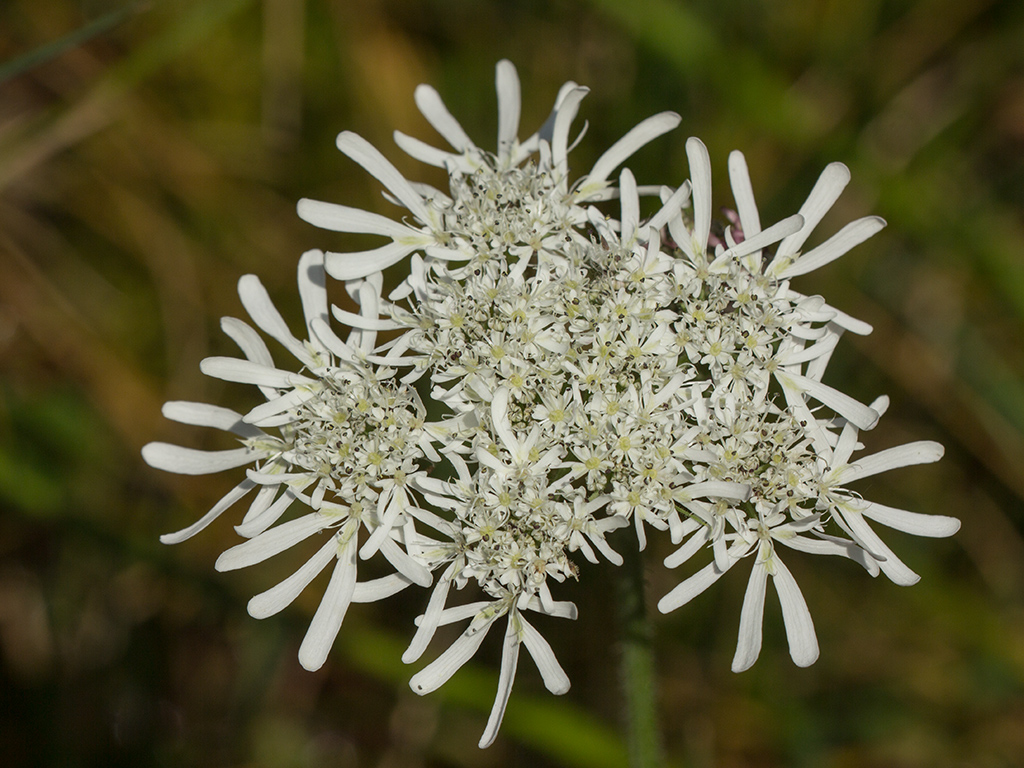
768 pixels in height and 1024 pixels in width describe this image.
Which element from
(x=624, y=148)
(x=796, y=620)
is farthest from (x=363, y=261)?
(x=796, y=620)

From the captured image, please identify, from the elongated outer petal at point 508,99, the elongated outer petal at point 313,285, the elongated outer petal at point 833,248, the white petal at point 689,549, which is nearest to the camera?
the white petal at point 689,549

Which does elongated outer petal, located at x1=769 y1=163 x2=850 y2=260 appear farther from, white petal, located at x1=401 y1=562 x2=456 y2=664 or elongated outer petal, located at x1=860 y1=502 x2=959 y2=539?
white petal, located at x1=401 y1=562 x2=456 y2=664

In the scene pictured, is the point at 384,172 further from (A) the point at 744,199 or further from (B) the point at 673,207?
(A) the point at 744,199

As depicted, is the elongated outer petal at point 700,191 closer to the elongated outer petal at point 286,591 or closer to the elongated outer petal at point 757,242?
the elongated outer petal at point 757,242

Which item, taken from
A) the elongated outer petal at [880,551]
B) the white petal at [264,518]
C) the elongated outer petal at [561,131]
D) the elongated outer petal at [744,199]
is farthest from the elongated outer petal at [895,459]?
the white petal at [264,518]

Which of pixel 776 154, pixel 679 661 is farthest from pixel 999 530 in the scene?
pixel 776 154

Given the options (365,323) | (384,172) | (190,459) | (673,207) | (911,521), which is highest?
(384,172)

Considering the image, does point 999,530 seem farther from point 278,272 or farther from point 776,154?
point 278,272
